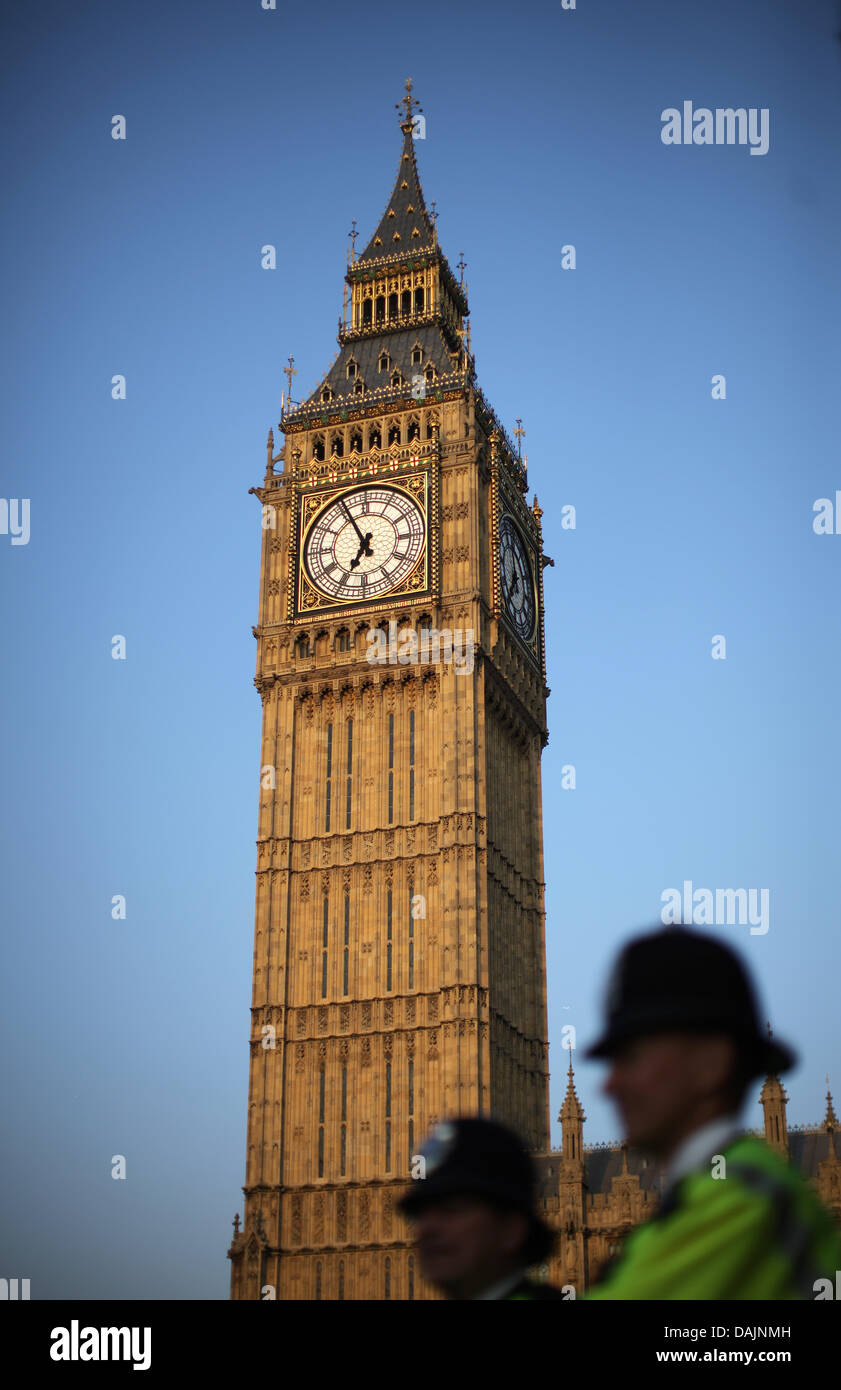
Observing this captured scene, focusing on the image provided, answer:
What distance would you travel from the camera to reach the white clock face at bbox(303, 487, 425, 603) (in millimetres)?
57562

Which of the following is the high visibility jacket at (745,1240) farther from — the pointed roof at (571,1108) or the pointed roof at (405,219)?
the pointed roof at (405,219)

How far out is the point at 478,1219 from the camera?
18.3ft

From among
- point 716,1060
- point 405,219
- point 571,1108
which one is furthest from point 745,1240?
point 405,219

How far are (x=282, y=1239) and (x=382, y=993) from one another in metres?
7.88

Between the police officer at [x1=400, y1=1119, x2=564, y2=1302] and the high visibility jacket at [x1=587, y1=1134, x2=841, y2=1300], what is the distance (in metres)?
1.47

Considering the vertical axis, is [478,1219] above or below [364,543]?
below

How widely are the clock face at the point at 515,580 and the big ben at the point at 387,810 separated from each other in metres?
0.15

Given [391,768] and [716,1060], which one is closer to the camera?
[716,1060]

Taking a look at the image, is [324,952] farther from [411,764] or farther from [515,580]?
[515,580]

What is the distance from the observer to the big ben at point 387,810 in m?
50.6

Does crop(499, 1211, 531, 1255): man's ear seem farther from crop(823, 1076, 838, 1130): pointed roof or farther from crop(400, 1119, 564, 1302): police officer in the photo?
crop(823, 1076, 838, 1130): pointed roof

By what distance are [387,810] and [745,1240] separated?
51.0 m

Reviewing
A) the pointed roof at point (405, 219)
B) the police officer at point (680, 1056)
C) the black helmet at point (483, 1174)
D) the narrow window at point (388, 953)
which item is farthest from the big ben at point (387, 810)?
the police officer at point (680, 1056)
